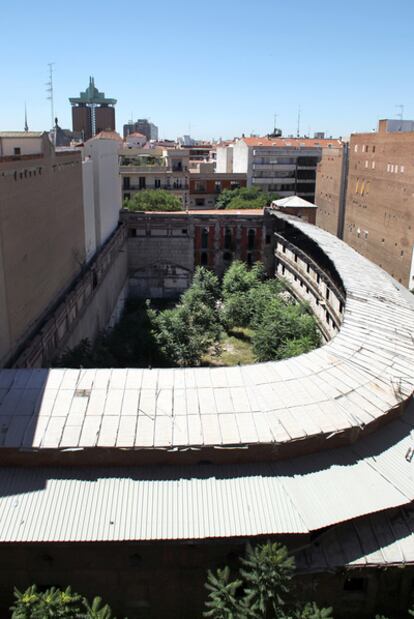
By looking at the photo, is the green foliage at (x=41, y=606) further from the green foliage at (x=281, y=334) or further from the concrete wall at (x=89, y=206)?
the concrete wall at (x=89, y=206)

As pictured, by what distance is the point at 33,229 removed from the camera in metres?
23.8

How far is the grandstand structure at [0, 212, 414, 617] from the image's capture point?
46.1 ft

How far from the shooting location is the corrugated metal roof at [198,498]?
45.0ft

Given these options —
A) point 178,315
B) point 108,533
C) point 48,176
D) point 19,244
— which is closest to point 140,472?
point 108,533

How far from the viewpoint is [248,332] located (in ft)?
128

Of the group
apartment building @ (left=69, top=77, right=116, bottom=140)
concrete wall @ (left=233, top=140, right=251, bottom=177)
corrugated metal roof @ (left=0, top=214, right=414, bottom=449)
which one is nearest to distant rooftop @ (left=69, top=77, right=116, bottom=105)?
apartment building @ (left=69, top=77, right=116, bottom=140)

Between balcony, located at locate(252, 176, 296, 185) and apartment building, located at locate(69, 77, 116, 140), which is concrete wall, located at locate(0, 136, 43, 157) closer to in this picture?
balcony, located at locate(252, 176, 296, 185)

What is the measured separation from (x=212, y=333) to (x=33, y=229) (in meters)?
14.1

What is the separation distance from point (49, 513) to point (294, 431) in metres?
6.59

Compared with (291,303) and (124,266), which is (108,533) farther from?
(124,266)

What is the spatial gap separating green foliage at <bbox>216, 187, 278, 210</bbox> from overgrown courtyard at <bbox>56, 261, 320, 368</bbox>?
22623 mm

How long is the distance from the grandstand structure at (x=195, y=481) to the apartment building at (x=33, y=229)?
180 inches

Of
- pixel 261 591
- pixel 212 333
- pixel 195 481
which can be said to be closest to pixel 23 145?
pixel 212 333

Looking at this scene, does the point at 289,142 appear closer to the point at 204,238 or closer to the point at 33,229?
the point at 204,238
